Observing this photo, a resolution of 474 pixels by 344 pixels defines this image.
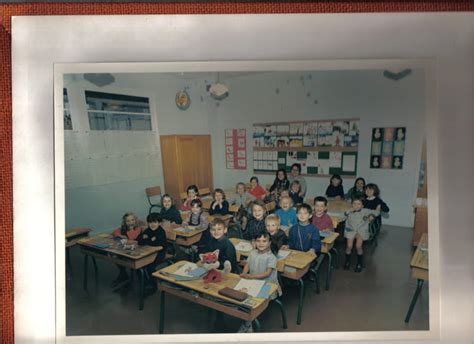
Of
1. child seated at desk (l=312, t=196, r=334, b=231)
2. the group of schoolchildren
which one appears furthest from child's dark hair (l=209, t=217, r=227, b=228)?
child seated at desk (l=312, t=196, r=334, b=231)

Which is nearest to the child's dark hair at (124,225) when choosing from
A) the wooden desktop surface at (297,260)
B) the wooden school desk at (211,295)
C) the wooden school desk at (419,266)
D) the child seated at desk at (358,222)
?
the wooden school desk at (211,295)

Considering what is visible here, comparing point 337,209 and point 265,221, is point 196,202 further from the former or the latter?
point 337,209

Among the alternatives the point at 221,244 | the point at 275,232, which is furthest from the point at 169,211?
the point at 275,232

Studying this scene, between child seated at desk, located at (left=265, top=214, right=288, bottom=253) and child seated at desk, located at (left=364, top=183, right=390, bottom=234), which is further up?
child seated at desk, located at (left=364, top=183, right=390, bottom=234)

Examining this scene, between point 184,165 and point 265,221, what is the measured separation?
22 cm

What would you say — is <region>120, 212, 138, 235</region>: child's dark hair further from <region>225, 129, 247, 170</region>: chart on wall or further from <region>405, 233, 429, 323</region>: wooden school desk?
<region>405, 233, 429, 323</region>: wooden school desk

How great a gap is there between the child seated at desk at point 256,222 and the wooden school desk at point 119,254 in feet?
0.64

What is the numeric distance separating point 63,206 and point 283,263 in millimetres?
497

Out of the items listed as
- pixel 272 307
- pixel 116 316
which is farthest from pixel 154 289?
pixel 272 307

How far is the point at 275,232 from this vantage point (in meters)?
0.85

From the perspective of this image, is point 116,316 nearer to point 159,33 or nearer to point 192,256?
point 192,256

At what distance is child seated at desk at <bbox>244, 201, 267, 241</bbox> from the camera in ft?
2.79

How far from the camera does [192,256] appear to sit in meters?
0.85

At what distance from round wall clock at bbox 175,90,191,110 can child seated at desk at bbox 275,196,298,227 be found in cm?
29
